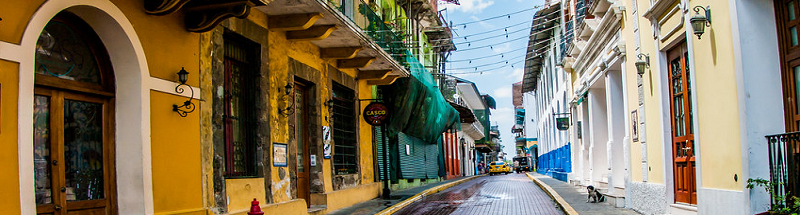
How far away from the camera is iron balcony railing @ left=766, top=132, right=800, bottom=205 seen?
580 centimetres

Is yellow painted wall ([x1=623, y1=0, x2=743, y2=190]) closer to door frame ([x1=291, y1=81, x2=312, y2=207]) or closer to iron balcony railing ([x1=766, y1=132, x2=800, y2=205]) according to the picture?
iron balcony railing ([x1=766, y1=132, x2=800, y2=205])

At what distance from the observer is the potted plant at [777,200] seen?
5.66 metres

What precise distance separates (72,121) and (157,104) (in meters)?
1.04

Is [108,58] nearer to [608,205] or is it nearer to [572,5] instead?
[608,205]

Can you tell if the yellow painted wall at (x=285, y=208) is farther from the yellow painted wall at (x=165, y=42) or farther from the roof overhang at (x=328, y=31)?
the roof overhang at (x=328, y=31)

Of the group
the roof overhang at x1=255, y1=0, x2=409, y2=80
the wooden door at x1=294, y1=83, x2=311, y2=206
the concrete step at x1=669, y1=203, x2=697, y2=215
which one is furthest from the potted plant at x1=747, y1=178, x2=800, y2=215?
the wooden door at x1=294, y1=83, x2=311, y2=206

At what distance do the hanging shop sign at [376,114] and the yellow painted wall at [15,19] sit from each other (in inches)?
404

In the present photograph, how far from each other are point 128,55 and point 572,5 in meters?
15.0

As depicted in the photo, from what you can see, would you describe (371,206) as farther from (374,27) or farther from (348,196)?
A: (374,27)

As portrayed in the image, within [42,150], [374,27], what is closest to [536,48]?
[374,27]

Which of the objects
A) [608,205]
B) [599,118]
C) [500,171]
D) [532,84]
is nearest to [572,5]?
[599,118]

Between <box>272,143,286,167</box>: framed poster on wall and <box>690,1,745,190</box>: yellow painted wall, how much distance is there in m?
Result: 6.46

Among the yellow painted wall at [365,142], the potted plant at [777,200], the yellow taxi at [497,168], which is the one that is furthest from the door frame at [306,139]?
the yellow taxi at [497,168]

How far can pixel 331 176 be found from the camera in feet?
44.9
